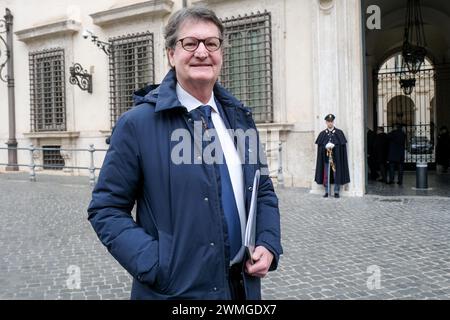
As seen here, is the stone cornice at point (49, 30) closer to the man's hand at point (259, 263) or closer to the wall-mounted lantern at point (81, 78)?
the wall-mounted lantern at point (81, 78)

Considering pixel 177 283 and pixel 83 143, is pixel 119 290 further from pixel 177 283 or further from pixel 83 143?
pixel 83 143

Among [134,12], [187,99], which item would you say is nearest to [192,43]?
[187,99]

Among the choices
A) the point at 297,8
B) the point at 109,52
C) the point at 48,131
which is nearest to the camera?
the point at 297,8

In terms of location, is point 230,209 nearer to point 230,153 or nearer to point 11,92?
point 230,153

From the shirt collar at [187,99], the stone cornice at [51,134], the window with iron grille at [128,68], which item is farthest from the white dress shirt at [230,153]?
the stone cornice at [51,134]

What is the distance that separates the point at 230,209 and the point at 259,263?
0.25 metres

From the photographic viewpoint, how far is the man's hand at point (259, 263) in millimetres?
1820

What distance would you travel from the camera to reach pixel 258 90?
1099 centimetres

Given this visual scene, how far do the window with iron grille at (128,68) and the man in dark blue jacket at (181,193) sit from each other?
1109cm

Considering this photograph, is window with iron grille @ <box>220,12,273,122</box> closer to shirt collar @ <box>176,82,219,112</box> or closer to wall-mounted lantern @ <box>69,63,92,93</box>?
wall-mounted lantern @ <box>69,63,92,93</box>
